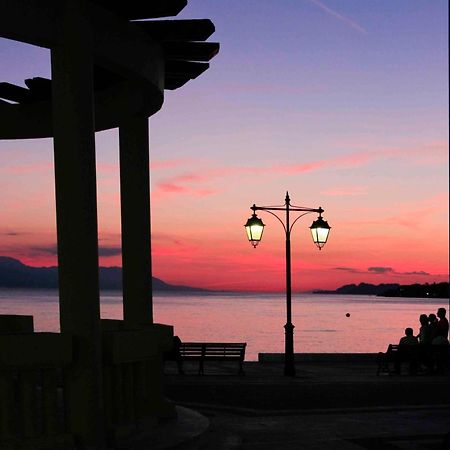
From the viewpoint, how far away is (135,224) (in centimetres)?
1251

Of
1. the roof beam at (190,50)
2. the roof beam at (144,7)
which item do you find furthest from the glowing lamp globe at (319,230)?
the roof beam at (144,7)

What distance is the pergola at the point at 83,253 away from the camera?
9203mm

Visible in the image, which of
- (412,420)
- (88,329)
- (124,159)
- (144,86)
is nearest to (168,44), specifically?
(144,86)

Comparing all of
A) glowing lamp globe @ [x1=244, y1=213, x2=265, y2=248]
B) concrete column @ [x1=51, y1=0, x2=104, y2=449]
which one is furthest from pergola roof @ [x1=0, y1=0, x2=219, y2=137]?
glowing lamp globe @ [x1=244, y1=213, x2=265, y2=248]

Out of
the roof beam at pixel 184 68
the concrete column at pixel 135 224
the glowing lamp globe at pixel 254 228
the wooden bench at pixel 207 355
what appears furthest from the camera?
the wooden bench at pixel 207 355

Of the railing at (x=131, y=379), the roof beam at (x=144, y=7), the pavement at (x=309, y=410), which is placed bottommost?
the pavement at (x=309, y=410)

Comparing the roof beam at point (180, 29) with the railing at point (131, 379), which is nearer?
the railing at point (131, 379)

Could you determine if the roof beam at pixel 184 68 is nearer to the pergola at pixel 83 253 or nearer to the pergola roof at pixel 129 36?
the pergola roof at pixel 129 36

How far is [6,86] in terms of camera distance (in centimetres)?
1316

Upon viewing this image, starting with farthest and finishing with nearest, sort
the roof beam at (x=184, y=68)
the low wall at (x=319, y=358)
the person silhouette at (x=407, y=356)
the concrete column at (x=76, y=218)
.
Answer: the low wall at (x=319, y=358) < the person silhouette at (x=407, y=356) < the roof beam at (x=184, y=68) < the concrete column at (x=76, y=218)

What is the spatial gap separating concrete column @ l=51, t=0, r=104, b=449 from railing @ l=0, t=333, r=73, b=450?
213mm

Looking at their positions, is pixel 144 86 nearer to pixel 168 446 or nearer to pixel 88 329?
pixel 88 329

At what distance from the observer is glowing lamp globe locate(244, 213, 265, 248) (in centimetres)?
2075

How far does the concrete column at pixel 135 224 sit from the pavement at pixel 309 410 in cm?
175
